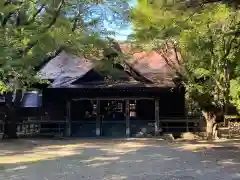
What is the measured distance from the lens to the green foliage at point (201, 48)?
18.4 meters

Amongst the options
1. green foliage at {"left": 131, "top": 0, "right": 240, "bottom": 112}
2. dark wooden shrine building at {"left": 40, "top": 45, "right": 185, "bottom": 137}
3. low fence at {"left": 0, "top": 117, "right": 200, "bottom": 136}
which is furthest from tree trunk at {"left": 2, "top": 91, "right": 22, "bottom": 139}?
green foliage at {"left": 131, "top": 0, "right": 240, "bottom": 112}

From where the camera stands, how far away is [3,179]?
33.2ft

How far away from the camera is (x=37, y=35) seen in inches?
731

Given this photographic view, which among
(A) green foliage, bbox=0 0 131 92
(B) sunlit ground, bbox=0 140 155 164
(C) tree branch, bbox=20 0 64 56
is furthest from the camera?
(C) tree branch, bbox=20 0 64 56

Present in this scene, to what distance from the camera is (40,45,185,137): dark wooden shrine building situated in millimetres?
23828

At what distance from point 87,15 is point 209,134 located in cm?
907

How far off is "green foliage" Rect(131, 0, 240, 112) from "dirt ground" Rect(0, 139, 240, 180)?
4248 millimetres

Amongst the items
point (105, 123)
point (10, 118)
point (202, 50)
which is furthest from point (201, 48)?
point (10, 118)

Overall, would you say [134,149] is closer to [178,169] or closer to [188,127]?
[178,169]

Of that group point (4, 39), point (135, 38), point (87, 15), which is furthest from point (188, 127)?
point (4, 39)

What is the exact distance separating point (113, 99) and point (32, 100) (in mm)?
6839

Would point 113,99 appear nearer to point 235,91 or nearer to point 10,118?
point 10,118

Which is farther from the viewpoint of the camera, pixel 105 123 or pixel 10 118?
pixel 105 123

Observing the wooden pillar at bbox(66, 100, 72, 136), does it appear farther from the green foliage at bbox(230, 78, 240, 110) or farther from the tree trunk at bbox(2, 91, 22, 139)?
the green foliage at bbox(230, 78, 240, 110)
